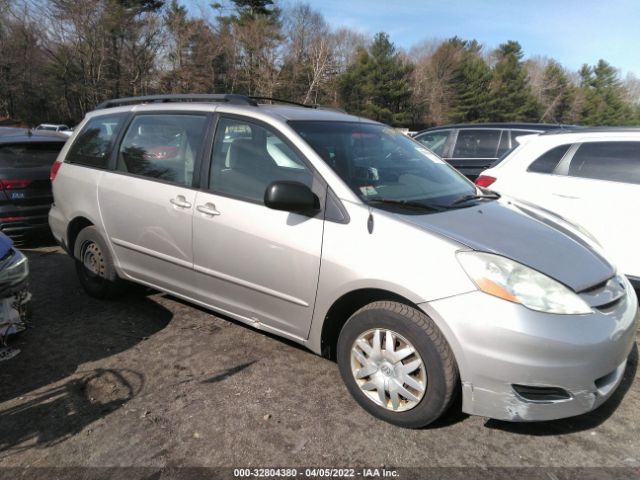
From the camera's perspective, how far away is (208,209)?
3.30 m

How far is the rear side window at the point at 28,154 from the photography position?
587cm

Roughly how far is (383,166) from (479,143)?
553 cm

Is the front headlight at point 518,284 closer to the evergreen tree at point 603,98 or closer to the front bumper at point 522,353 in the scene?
the front bumper at point 522,353

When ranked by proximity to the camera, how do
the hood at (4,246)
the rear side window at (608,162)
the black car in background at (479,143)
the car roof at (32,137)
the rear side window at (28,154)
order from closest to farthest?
the hood at (4,246) < the rear side window at (608,162) < the rear side window at (28,154) < the car roof at (32,137) < the black car in background at (479,143)

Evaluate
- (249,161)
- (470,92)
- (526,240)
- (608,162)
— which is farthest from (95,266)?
(470,92)

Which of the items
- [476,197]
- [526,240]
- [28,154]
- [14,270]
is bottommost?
[14,270]

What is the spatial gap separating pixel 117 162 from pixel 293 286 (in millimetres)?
2149

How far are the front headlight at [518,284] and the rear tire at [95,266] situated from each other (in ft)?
10.3

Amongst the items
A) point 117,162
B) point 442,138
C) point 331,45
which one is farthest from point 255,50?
point 117,162

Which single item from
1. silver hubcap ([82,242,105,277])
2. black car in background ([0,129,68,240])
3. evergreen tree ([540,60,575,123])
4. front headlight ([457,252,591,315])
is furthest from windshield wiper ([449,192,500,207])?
evergreen tree ([540,60,575,123])

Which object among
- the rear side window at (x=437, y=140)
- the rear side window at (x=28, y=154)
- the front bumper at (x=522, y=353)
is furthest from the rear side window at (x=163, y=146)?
the rear side window at (x=437, y=140)

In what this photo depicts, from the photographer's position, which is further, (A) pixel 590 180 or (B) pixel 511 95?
(B) pixel 511 95

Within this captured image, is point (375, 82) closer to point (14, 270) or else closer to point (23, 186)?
point (23, 186)

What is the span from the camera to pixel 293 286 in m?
2.93
